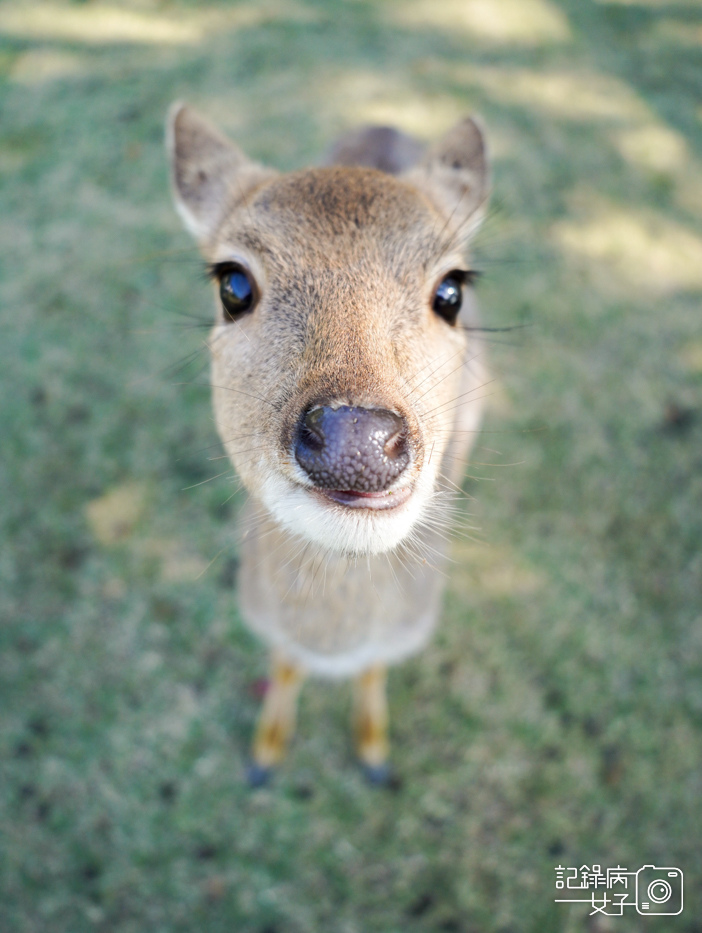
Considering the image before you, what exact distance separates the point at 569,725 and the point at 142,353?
4345 millimetres

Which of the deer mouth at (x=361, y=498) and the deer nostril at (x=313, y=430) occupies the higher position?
the deer nostril at (x=313, y=430)

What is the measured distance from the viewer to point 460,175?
286 cm

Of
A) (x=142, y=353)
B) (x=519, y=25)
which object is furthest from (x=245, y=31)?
(x=142, y=353)

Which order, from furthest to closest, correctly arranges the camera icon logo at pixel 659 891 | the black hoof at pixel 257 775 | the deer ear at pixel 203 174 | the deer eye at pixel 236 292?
the black hoof at pixel 257 775 < the camera icon logo at pixel 659 891 < the deer ear at pixel 203 174 < the deer eye at pixel 236 292

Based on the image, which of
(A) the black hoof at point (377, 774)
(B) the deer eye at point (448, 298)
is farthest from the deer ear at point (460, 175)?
(A) the black hoof at point (377, 774)

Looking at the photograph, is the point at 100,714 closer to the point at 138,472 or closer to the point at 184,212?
the point at 138,472

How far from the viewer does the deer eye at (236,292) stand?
217cm

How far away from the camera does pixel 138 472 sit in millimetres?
4688

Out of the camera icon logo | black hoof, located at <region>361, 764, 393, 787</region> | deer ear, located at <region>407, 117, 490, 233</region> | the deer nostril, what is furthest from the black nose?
the camera icon logo

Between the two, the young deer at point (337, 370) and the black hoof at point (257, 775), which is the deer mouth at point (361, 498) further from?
the black hoof at point (257, 775)

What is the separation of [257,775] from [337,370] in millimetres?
3101

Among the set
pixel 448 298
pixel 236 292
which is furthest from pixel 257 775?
pixel 448 298

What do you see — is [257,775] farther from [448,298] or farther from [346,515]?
[448,298]

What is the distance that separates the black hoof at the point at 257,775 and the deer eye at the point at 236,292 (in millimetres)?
2909
